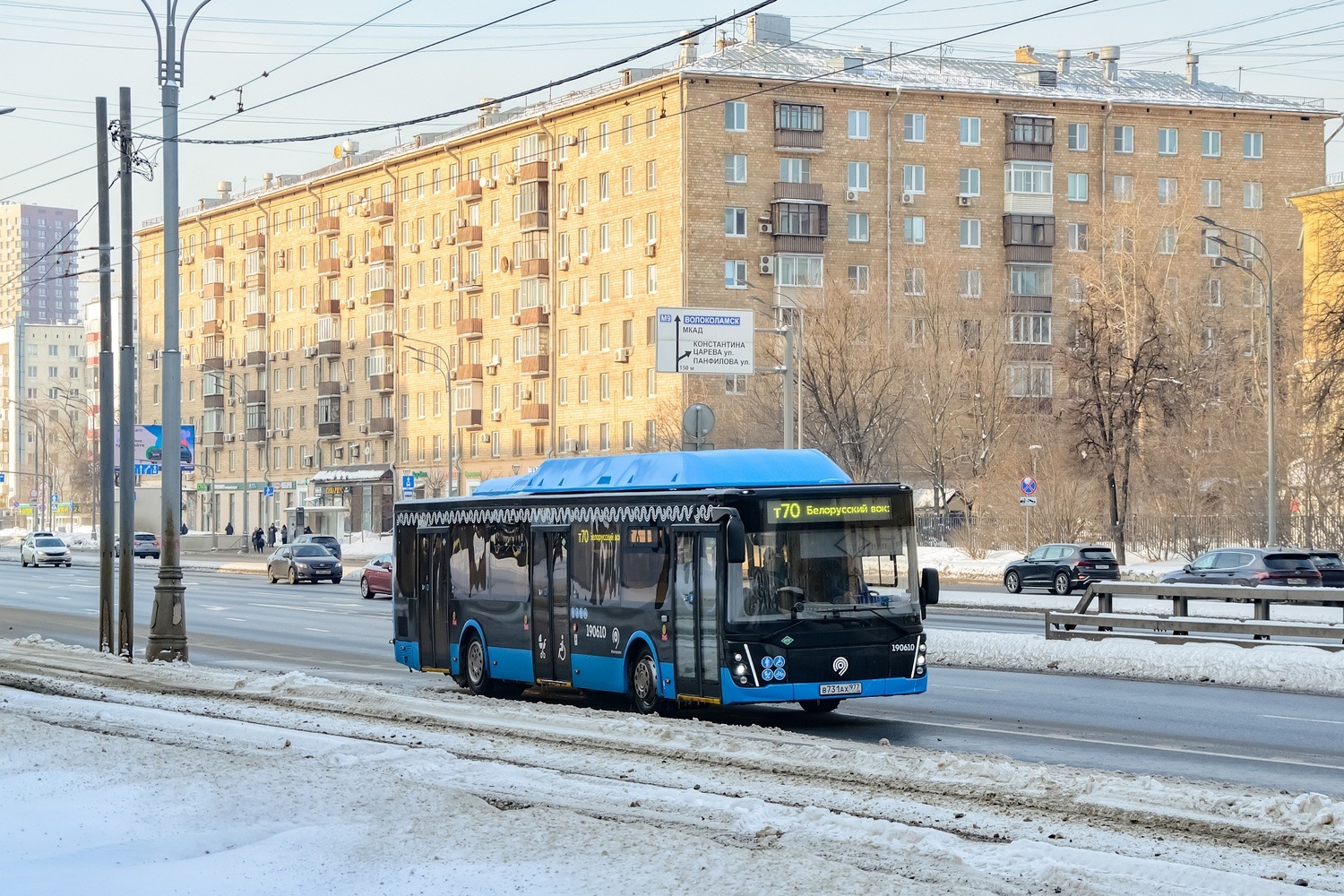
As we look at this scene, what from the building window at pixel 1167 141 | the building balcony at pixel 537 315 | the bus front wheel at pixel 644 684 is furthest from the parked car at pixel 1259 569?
the building balcony at pixel 537 315

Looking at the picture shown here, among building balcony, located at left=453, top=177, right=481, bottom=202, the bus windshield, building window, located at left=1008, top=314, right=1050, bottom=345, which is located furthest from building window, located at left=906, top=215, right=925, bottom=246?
the bus windshield

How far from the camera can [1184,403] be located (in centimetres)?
7025

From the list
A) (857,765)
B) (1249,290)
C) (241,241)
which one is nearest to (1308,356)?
(1249,290)

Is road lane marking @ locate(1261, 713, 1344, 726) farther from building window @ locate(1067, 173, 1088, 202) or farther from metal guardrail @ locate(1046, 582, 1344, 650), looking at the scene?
building window @ locate(1067, 173, 1088, 202)

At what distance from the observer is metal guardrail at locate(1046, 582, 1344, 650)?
2492 centimetres

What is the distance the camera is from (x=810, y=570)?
56.0ft

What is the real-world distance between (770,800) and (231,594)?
41628mm

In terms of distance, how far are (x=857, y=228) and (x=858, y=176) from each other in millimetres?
2524

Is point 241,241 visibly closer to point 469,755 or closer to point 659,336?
point 659,336

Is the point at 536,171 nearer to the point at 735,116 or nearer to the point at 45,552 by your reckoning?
the point at 735,116

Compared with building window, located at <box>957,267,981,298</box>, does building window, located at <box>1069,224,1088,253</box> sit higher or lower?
higher

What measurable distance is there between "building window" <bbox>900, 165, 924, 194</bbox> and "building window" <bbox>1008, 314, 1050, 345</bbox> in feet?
25.3

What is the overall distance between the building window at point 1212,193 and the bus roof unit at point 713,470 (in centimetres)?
7716

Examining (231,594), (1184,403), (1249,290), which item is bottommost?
(231,594)
